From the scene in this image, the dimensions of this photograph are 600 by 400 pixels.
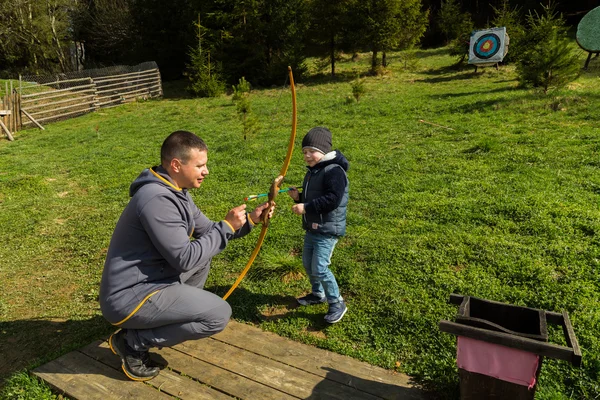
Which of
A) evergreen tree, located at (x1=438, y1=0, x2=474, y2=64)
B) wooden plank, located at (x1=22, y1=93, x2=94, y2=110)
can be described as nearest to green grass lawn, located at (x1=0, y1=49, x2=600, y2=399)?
wooden plank, located at (x1=22, y1=93, x2=94, y2=110)

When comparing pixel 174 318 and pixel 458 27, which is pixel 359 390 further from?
pixel 458 27

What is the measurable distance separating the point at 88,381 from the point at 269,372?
Result: 131 centimetres

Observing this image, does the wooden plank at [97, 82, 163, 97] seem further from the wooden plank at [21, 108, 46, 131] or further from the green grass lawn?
the green grass lawn

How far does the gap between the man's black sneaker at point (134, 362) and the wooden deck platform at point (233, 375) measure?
53 millimetres

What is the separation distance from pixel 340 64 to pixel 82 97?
585 inches

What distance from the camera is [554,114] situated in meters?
9.70

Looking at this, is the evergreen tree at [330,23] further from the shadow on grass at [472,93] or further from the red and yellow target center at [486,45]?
the shadow on grass at [472,93]

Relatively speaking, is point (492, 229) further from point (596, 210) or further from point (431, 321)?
point (431, 321)

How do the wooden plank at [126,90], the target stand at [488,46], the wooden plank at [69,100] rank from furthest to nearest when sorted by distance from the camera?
the wooden plank at [126,90], the target stand at [488,46], the wooden plank at [69,100]

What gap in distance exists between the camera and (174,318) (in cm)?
286

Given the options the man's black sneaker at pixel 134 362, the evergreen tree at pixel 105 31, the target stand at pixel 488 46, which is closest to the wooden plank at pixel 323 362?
the man's black sneaker at pixel 134 362

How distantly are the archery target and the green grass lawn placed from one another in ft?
22.4

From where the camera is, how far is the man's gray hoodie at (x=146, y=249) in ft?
9.11

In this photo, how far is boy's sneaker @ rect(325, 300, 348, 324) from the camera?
3.70 metres
